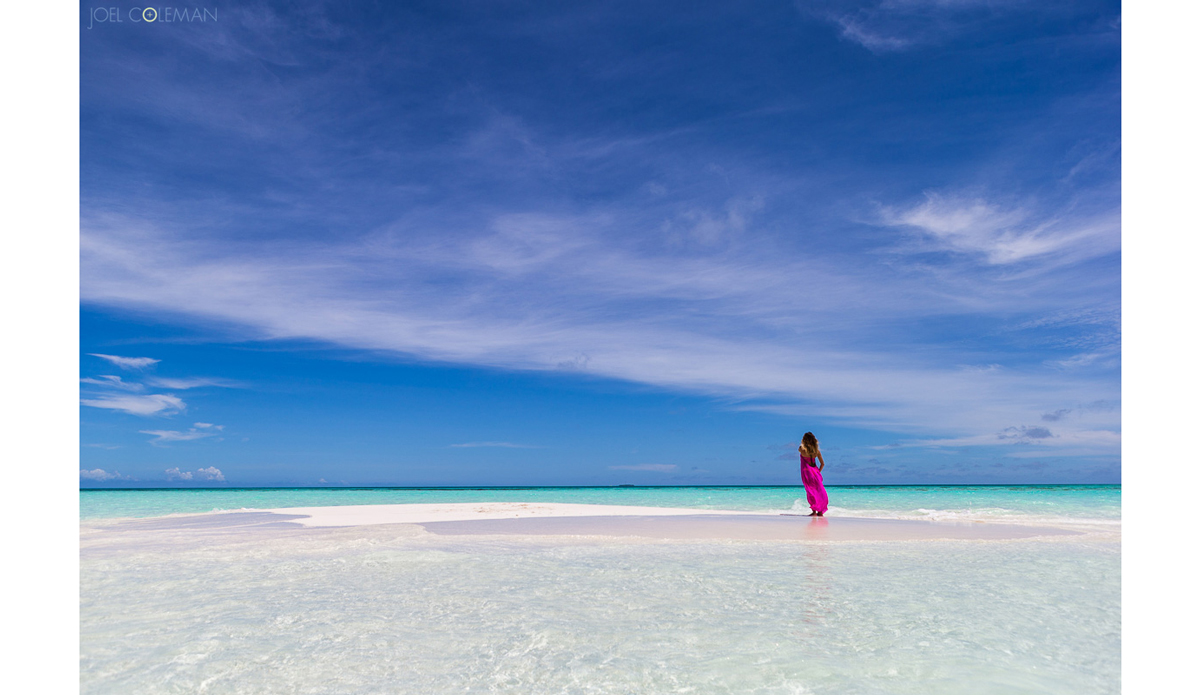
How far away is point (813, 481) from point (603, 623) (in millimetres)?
11899

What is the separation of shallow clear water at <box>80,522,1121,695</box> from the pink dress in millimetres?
6419

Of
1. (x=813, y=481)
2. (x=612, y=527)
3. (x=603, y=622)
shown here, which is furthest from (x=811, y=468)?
(x=603, y=622)

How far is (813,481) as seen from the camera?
52.2 feet

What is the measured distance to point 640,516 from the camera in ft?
57.5

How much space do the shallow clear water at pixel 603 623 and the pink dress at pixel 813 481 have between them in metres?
6.42

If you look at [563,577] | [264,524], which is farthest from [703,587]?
[264,524]

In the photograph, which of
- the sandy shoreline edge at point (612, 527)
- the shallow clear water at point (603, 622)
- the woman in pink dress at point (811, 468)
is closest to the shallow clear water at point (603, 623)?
the shallow clear water at point (603, 622)

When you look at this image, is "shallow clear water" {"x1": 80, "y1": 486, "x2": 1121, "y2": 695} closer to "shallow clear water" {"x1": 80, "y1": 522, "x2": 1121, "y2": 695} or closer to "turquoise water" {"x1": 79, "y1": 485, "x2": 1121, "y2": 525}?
"shallow clear water" {"x1": 80, "y1": 522, "x2": 1121, "y2": 695}

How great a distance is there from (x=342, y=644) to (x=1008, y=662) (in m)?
4.99

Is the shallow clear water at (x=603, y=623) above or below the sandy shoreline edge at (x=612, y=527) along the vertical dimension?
above

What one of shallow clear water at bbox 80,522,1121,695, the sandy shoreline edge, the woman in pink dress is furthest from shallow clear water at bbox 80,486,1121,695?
the woman in pink dress

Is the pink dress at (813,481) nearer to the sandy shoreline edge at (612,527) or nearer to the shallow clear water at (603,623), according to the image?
the sandy shoreline edge at (612,527)

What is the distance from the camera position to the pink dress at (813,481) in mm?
15758

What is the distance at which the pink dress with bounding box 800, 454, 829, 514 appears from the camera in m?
15.8
